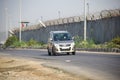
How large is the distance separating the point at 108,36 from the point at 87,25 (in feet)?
18.5

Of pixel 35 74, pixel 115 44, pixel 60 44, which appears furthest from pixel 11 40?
pixel 35 74

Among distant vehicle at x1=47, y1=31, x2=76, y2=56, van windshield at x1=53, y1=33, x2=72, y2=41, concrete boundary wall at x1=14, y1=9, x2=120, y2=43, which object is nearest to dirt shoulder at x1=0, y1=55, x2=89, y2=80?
distant vehicle at x1=47, y1=31, x2=76, y2=56

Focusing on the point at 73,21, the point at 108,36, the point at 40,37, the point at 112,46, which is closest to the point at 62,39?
the point at 112,46

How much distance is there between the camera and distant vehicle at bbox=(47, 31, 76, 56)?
100ft

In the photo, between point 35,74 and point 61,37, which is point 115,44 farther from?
point 35,74

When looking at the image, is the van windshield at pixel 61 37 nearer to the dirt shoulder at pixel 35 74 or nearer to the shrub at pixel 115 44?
the shrub at pixel 115 44

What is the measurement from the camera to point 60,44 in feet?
101

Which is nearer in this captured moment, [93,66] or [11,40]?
[93,66]

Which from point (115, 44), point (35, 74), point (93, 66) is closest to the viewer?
point (35, 74)

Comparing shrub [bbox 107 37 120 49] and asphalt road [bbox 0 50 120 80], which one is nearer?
asphalt road [bbox 0 50 120 80]

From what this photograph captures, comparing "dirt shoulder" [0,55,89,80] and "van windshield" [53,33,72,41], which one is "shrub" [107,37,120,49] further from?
"dirt shoulder" [0,55,89,80]

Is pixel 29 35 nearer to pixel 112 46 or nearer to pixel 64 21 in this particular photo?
pixel 64 21

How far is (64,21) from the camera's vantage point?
54562 millimetres

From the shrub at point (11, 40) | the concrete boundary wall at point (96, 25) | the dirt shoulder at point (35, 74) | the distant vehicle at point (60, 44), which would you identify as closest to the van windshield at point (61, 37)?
the distant vehicle at point (60, 44)
